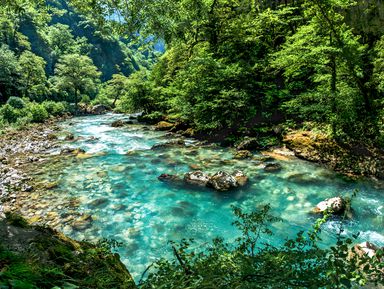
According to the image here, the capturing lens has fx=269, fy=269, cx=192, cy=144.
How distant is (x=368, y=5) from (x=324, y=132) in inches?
382

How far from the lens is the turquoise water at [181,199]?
304 inches

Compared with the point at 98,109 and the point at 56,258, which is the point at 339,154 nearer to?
the point at 56,258

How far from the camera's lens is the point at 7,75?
39.6 m

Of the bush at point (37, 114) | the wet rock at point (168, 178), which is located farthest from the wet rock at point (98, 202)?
the bush at point (37, 114)

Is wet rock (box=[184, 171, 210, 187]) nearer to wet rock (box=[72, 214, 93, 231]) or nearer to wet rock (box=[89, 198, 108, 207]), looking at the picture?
wet rock (box=[89, 198, 108, 207])

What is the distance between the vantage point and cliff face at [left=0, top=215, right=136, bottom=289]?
2.99 m

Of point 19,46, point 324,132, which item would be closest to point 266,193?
point 324,132

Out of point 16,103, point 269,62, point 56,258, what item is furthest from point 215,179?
point 16,103

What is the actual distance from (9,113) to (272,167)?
3226 centimetres

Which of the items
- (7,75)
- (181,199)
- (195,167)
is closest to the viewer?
(181,199)

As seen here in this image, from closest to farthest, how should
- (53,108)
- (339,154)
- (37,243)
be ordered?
(37,243)
(339,154)
(53,108)

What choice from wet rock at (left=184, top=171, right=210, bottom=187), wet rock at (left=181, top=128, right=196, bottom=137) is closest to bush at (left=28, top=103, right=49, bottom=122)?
wet rock at (left=181, top=128, right=196, bottom=137)

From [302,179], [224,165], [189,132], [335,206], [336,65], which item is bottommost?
[302,179]

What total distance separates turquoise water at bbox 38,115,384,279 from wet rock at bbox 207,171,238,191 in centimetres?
32
